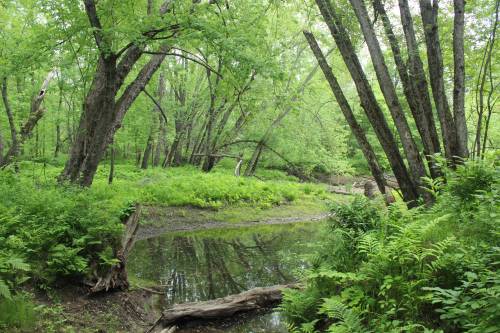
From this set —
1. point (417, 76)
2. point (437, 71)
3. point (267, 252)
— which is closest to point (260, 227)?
point (267, 252)

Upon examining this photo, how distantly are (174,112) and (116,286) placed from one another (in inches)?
651

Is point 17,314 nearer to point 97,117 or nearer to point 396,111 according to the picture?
point 97,117

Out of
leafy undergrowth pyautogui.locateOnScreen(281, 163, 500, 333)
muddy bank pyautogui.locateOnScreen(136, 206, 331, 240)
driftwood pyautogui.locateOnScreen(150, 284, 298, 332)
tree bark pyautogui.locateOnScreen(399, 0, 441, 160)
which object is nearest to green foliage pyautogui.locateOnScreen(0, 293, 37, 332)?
driftwood pyautogui.locateOnScreen(150, 284, 298, 332)

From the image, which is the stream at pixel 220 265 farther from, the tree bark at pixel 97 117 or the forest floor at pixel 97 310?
the tree bark at pixel 97 117

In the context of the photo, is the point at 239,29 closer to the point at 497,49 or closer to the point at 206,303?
the point at 206,303

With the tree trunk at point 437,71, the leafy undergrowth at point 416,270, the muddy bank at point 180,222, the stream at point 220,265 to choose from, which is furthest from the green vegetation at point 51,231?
the tree trunk at point 437,71

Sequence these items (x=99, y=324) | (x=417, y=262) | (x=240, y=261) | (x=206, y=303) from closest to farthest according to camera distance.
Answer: (x=417, y=262), (x=99, y=324), (x=206, y=303), (x=240, y=261)

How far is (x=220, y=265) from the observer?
901 centimetres

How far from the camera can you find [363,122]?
3212 cm

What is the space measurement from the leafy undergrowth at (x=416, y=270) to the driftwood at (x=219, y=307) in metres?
1.10

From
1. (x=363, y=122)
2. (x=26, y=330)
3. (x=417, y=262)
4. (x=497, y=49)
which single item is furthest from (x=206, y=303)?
(x=363, y=122)

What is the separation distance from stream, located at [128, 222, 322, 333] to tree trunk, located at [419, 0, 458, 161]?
2683 mm

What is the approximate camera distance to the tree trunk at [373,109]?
6633 millimetres

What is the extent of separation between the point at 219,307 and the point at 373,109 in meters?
4.17
